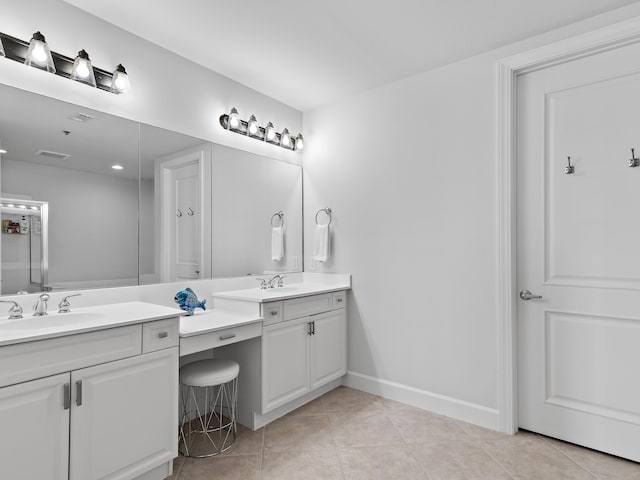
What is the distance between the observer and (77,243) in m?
2.02

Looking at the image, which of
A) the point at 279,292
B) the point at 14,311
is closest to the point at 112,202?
the point at 14,311

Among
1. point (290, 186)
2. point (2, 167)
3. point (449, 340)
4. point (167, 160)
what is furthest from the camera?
point (290, 186)

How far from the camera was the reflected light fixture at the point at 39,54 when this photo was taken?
178 cm

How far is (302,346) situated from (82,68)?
213 cm

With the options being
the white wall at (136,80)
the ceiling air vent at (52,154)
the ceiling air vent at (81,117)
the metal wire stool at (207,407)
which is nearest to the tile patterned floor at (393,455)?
the metal wire stool at (207,407)

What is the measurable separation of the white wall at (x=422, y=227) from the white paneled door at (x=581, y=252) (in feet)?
0.68

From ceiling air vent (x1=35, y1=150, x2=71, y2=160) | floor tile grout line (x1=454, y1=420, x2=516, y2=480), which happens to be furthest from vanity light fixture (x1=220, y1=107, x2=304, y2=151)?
floor tile grout line (x1=454, y1=420, x2=516, y2=480)

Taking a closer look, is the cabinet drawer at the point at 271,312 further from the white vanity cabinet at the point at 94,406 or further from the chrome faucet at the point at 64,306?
the chrome faucet at the point at 64,306

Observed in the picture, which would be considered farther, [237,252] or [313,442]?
[237,252]

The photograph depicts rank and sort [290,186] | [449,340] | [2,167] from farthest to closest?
[290,186]
[449,340]
[2,167]

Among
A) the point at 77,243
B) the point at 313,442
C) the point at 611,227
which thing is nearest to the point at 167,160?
the point at 77,243

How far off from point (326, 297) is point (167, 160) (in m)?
1.51

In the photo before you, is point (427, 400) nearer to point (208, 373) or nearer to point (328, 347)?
point (328, 347)

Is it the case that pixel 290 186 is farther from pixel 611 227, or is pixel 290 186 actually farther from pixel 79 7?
pixel 611 227
